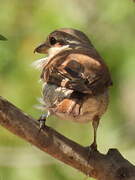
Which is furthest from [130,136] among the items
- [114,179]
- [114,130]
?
[114,179]

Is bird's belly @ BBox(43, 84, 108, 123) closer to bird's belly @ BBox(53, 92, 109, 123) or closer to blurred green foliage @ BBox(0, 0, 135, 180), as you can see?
bird's belly @ BBox(53, 92, 109, 123)

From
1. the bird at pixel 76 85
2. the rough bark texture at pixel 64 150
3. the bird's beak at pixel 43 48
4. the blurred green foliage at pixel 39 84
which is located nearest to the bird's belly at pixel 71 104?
the bird at pixel 76 85

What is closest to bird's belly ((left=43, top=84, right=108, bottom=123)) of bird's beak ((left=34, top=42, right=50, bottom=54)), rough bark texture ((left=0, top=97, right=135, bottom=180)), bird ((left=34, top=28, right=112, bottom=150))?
bird ((left=34, top=28, right=112, bottom=150))

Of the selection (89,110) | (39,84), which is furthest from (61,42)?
(89,110)

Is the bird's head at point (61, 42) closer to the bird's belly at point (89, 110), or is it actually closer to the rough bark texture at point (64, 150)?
the bird's belly at point (89, 110)

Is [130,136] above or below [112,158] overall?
below

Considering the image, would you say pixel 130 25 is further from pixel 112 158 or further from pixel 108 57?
pixel 112 158
